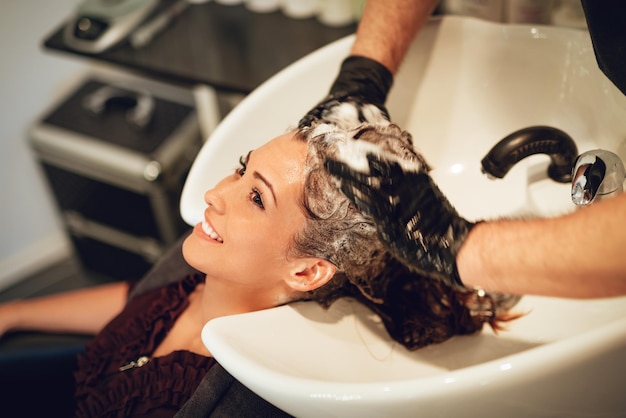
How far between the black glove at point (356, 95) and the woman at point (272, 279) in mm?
49

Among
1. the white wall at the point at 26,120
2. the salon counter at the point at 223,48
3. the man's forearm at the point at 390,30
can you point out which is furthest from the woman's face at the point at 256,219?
the white wall at the point at 26,120

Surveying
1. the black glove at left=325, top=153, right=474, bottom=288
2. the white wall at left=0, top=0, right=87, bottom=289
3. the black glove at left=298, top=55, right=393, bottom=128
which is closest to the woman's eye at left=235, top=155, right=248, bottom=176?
the black glove at left=298, top=55, right=393, bottom=128

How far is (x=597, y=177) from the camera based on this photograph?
3.02 feet

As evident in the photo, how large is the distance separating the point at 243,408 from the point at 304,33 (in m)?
0.95

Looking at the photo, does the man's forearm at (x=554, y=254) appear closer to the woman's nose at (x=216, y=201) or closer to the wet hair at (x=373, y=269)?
the wet hair at (x=373, y=269)

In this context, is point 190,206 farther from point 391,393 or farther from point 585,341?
point 585,341

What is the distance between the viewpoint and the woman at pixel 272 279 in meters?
1.00

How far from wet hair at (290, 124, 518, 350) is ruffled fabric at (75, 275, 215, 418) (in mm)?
259

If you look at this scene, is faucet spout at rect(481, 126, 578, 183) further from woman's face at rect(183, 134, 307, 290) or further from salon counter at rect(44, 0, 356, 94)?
salon counter at rect(44, 0, 356, 94)

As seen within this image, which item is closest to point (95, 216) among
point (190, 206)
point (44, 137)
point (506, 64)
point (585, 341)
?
point (44, 137)

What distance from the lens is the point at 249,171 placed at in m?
1.03

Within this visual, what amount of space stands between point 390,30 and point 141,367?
2.37 ft

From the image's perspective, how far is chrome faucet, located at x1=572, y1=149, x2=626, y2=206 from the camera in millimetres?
916

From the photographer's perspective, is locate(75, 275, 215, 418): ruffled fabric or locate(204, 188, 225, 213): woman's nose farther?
locate(75, 275, 215, 418): ruffled fabric
